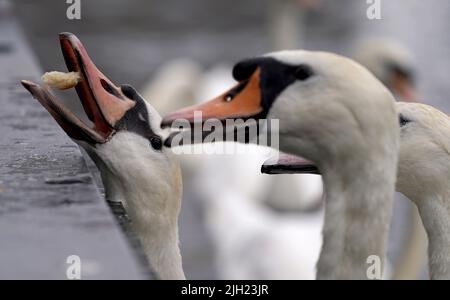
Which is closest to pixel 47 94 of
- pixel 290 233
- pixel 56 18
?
pixel 290 233

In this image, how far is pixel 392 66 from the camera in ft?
49.2

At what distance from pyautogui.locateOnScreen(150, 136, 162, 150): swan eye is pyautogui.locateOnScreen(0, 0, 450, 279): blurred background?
16.5 feet

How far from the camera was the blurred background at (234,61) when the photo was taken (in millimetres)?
11125

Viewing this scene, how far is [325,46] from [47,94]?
15.7 metres

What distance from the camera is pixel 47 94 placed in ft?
16.6

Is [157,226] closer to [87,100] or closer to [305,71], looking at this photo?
[87,100]

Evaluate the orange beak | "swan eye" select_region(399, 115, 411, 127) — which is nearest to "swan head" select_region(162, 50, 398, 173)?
"swan eye" select_region(399, 115, 411, 127)

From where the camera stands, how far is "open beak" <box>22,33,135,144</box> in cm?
506

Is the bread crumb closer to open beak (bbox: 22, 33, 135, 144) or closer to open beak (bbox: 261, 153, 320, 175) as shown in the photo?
open beak (bbox: 22, 33, 135, 144)

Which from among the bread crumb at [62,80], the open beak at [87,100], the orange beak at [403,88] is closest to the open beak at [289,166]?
the open beak at [87,100]

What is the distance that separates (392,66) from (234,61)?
5.22m

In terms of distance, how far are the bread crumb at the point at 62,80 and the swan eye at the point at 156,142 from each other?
16.1 inches
